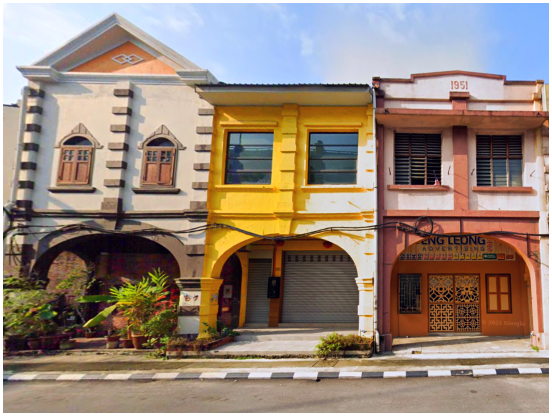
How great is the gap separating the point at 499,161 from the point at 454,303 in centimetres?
445

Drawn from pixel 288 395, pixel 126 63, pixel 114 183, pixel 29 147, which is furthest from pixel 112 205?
pixel 288 395

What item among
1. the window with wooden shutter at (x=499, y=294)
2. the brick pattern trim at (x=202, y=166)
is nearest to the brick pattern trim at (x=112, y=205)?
the brick pattern trim at (x=202, y=166)

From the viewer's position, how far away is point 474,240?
12.3 m

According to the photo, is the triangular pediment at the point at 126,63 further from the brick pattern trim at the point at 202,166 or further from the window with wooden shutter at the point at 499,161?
the window with wooden shutter at the point at 499,161

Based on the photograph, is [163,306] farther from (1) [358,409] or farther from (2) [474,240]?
(2) [474,240]

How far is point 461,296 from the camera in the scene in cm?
1376

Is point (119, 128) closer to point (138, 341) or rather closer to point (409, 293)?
point (138, 341)

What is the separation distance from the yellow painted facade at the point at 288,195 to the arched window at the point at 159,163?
1197 millimetres

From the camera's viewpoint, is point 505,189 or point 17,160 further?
point 17,160

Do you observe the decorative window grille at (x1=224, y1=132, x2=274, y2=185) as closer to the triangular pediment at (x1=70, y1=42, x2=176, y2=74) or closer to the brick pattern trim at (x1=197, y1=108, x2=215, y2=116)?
the brick pattern trim at (x1=197, y1=108, x2=215, y2=116)

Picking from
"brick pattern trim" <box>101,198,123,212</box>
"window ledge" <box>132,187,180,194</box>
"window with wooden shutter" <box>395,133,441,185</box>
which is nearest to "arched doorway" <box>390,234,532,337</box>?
"window with wooden shutter" <box>395,133,441,185</box>

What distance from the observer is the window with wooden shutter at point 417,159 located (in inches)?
486

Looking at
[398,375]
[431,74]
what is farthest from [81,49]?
[398,375]

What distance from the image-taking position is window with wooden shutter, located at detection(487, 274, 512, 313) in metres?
13.6
